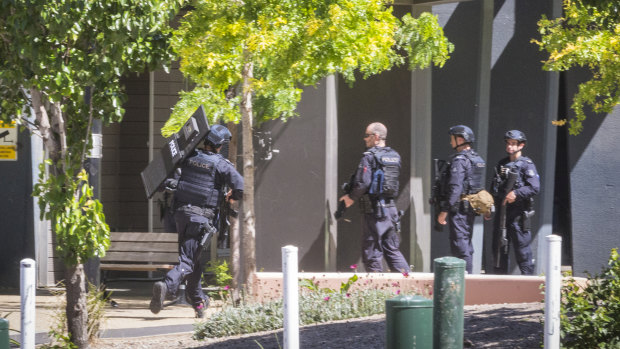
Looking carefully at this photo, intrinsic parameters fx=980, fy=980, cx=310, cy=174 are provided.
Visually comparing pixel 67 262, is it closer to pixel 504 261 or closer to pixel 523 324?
pixel 523 324

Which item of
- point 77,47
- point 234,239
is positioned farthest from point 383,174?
point 77,47

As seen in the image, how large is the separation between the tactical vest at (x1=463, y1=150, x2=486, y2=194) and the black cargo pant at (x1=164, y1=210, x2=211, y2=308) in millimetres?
3081

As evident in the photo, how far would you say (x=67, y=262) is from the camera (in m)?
7.67

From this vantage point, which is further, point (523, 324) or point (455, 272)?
point (523, 324)

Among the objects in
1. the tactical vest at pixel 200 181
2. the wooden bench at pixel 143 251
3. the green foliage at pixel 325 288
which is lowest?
the green foliage at pixel 325 288

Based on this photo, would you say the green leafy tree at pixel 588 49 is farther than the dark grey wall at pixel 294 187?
No

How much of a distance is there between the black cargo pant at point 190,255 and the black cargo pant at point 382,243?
207 cm

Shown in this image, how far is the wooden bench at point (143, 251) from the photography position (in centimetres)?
1111

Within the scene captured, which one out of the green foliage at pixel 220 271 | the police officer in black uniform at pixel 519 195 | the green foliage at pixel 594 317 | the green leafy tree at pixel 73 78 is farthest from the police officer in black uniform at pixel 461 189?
the green leafy tree at pixel 73 78

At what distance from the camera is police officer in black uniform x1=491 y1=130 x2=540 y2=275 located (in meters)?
11.2

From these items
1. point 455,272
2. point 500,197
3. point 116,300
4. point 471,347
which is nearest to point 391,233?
point 500,197

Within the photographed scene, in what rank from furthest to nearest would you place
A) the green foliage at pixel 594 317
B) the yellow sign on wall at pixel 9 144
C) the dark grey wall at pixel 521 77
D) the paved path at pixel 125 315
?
the dark grey wall at pixel 521 77 → the yellow sign on wall at pixel 9 144 → the paved path at pixel 125 315 → the green foliage at pixel 594 317

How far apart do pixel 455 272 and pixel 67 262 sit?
10.7ft

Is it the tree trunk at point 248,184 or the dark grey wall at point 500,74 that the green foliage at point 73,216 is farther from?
the dark grey wall at point 500,74
